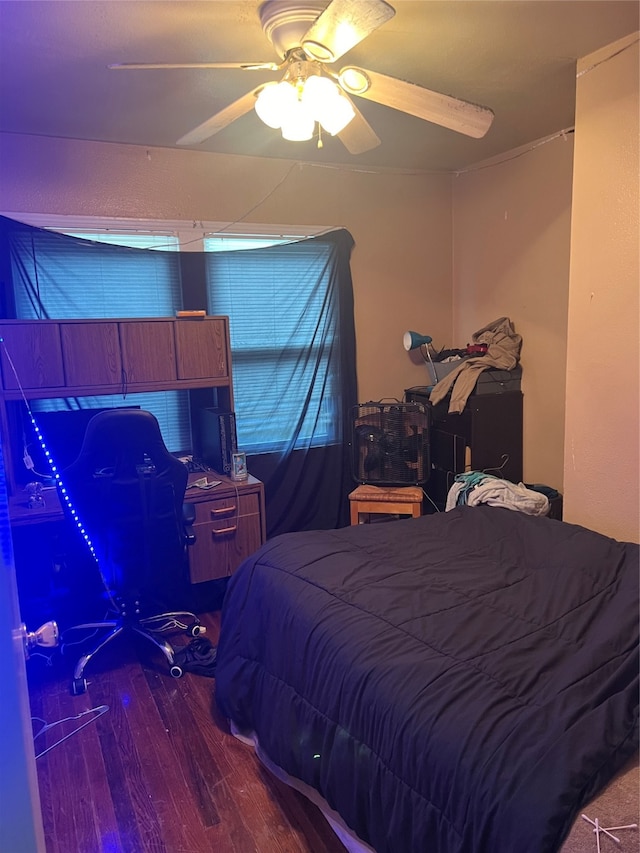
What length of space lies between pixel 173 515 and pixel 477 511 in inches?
51.5

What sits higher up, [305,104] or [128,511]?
[305,104]

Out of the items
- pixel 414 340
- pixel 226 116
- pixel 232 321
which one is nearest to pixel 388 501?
pixel 414 340

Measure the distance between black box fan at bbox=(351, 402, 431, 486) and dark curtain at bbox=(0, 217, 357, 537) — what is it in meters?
0.38

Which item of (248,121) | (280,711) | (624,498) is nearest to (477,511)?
(624,498)

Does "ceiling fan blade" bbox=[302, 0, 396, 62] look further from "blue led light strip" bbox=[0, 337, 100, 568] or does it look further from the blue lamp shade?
the blue lamp shade

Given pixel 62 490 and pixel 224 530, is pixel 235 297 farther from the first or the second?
pixel 62 490

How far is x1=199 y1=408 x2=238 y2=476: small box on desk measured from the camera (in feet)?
10.5

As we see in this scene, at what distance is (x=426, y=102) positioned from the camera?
1963 mm

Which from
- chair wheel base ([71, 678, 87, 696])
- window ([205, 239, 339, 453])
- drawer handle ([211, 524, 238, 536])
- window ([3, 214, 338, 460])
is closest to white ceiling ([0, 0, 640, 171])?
window ([3, 214, 338, 460])

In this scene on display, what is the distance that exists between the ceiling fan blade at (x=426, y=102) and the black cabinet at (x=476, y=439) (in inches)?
68.1

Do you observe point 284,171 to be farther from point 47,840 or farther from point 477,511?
point 47,840

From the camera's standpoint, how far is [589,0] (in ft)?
6.23

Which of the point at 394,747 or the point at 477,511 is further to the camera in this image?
the point at 477,511

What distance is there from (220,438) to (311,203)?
5.17ft
